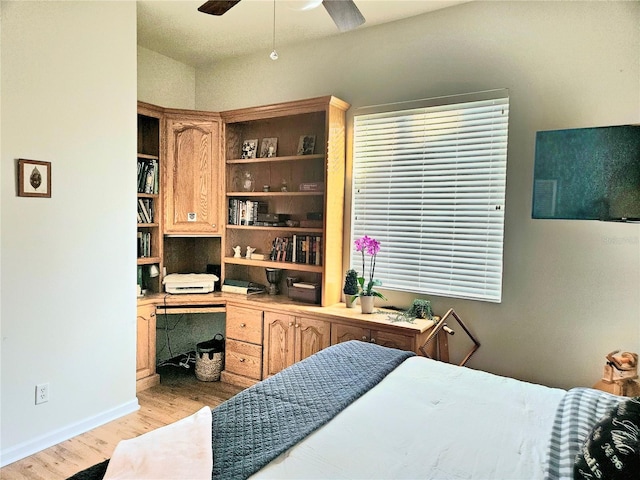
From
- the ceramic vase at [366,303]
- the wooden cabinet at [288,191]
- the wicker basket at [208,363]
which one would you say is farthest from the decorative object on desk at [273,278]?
the ceramic vase at [366,303]

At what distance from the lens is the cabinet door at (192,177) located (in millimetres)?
3646

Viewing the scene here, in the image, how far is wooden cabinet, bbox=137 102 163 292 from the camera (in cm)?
353

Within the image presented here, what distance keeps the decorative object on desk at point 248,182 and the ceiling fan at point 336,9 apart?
1899 millimetres

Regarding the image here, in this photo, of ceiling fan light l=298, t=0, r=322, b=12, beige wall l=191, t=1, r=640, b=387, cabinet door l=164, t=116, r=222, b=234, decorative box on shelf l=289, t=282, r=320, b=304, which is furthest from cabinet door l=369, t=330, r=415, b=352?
ceiling fan light l=298, t=0, r=322, b=12

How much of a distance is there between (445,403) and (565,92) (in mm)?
2000

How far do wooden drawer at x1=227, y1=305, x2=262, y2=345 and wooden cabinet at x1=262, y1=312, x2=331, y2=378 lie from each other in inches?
2.9

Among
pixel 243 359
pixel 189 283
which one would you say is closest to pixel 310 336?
pixel 243 359

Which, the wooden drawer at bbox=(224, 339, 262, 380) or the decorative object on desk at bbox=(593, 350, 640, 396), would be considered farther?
the wooden drawer at bbox=(224, 339, 262, 380)

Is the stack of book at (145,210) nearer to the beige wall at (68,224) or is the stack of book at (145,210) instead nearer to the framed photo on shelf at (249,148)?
the beige wall at (68,224)

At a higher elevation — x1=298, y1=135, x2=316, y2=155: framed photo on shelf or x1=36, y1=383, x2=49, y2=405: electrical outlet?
x1=298, y1=135, x2=316, y2=155: framed photo on shelf

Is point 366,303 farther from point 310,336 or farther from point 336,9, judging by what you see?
point 336,9

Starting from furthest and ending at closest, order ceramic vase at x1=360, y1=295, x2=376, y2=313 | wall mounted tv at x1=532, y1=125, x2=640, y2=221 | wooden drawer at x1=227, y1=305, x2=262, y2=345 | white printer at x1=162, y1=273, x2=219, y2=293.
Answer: white printer at x1=162, y1=273, x2=219, y2=293
wooden drawer at x1=227, y1=305, x2=262, y2=345
ceramic vase at x1=360, y1=295, x2=376, y2=313
wall mounted tv at x1=532, y1=125, x2=640, y2=221

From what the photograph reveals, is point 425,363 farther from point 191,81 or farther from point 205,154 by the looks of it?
point 191,81

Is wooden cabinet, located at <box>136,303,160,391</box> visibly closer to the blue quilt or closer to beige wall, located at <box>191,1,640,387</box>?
the blue quilt
